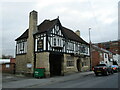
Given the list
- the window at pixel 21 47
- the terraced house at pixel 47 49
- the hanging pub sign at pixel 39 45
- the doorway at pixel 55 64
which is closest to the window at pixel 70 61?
the terraced house at pixel 47 49

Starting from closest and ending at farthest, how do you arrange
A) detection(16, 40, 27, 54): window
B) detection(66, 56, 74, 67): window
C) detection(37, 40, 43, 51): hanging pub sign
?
detection(37, 40, 43, 51): hanging pub sign < detection(16, 40, 27, 54): window < detection(66, 56, 74, 67): window

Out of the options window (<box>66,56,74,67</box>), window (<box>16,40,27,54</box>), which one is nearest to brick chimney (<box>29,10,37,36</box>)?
window (<box>16,40,27,54</box>)

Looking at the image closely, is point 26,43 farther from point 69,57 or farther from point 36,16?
point 69,57

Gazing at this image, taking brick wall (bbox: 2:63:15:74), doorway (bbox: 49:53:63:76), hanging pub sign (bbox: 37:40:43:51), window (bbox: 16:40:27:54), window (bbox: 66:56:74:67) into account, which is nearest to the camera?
hanging pub sign (bbox: 37:40:43:51)

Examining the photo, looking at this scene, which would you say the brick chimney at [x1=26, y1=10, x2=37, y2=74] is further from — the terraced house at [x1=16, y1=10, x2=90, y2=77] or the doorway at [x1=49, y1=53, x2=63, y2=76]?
the doorway at [x1=49, y1=53, x2=63, y2=76]

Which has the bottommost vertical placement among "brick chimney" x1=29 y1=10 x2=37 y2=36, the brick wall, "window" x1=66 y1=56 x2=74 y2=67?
the brick wall

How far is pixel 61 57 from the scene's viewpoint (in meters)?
23.8

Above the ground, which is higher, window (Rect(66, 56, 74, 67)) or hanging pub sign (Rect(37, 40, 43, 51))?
hanging pub sign (Rect(37, 40, 43, 51))

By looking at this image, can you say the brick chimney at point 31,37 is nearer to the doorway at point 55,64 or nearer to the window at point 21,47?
the window at point 21,47

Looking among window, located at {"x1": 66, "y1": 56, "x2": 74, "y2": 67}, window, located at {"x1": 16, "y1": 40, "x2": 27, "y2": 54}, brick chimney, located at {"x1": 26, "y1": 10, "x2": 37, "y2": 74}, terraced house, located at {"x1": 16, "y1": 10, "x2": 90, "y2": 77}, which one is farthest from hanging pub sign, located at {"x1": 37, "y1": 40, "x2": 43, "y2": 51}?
window, located at {"x1": 66, "y1": 56, "x2": 74, "y2": 67}

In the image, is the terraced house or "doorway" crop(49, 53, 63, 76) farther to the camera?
"doorway" crop(49, 53, 63, 76)

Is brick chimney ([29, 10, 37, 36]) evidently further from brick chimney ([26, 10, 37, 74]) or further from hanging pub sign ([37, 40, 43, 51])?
hanging pub sign ([37, 40, 43, 51])

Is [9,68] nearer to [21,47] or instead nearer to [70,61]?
[21,47]

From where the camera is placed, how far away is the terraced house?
21172 millimetres
